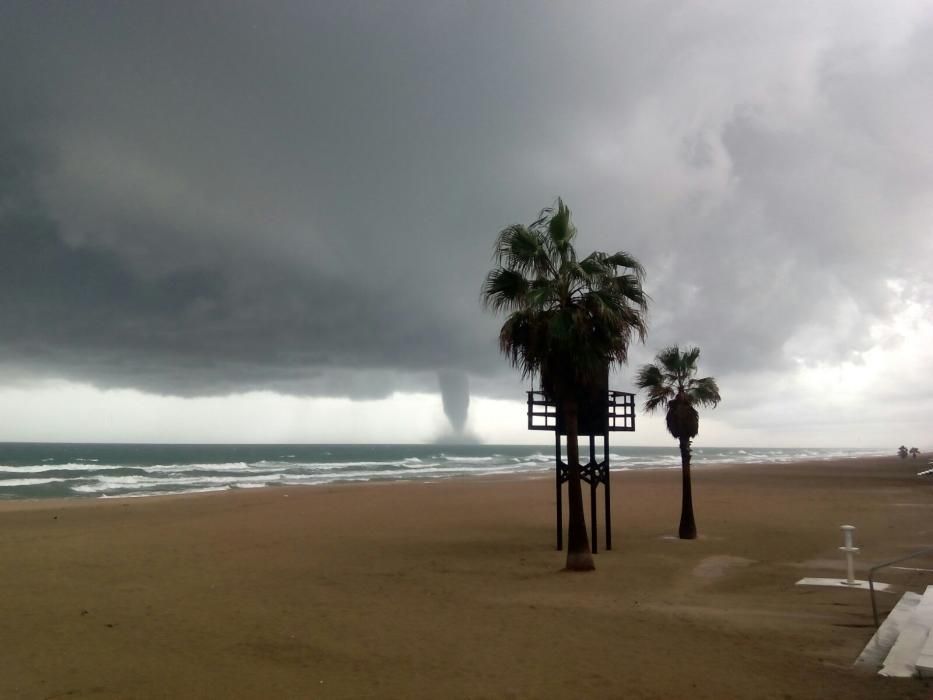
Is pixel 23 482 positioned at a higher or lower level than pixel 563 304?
lower

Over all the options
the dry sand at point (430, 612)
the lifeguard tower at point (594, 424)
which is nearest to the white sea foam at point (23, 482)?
the dry sand at point (430, 612)

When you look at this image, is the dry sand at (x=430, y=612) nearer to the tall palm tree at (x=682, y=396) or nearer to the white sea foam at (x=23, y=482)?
the tall palm tree at (x=682, y=396)

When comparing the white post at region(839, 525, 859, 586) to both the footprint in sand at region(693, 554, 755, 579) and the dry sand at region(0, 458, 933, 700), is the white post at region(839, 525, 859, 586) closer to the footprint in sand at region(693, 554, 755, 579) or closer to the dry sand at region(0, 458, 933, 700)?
the dry sand at region(0, 458, 933, 700)

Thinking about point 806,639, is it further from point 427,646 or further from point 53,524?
point 53,524

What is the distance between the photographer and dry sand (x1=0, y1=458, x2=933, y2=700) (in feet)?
25.0

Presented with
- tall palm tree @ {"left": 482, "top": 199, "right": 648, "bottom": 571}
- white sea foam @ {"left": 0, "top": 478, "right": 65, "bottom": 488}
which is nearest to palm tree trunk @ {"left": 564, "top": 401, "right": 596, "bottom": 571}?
tall palm tree @ {"left": 482, "top": 199, "right": 648, "bottom": 571}

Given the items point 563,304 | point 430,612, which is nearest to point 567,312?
point 563,304

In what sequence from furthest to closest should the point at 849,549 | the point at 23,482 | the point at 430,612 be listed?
the point at 23,482 → the point at 849,549 → the point at 430,612

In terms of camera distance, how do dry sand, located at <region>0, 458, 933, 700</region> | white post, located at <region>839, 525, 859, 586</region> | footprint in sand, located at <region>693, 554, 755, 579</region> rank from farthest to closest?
footprint in sand, located at <region>693, 554, 755, 579</region>
white post, located at <region>839, 525, 859, 586</region>
dry sand, located at <region>0, 458, 933, 700</region>

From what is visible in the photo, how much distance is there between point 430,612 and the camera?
1108 centimetres

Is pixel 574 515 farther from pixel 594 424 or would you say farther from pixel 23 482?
pixel 23 482

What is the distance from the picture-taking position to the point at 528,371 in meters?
14.8

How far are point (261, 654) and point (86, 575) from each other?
301 inches

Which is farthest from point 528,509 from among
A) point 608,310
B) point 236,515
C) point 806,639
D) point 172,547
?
→ point 806,639
